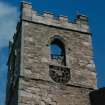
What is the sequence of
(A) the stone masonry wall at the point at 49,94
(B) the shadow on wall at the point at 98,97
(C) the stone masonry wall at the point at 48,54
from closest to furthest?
(A) the stone masonry wall at the point at 49,94, (B) the shadow on wall at the point at 98,97, (C) the stone masonry wall at the point at 48,54

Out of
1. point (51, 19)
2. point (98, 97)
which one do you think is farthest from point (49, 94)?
point (51, 19)

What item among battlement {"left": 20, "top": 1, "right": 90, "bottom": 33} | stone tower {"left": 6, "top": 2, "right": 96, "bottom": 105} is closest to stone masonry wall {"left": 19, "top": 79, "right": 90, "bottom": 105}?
stone tower {"left": 6, "top": 2, "right": 96, "bottom": 105}

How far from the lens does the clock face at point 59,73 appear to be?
708 inches

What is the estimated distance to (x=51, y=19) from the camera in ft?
65.8

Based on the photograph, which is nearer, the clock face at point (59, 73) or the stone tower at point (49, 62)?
the stone tower at point (49, 62)

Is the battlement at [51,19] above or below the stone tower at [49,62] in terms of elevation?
above

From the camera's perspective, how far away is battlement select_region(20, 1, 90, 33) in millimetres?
19672

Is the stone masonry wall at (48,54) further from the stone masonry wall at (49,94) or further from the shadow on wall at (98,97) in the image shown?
the shadow on wall at (98,97)

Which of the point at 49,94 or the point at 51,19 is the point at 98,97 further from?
the point at 51,19

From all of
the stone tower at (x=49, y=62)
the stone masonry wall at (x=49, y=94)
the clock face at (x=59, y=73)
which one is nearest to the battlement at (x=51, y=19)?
the stone tower at (x=49, y=62)

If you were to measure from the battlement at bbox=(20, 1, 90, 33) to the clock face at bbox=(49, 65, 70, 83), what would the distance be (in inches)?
87.5

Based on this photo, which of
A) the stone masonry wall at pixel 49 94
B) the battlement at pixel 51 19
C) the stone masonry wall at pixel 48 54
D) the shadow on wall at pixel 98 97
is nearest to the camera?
the stone masonry wall at pixel 49 94

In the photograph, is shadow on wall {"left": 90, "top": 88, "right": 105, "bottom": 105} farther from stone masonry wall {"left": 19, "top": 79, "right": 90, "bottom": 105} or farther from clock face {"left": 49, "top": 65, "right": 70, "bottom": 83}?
clock face {"left": 49, "top": 65, "right": 70, "bottom": 83}

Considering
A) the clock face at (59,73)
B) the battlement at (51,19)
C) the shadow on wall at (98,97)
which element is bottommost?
the shadow on wall at (98,97)
